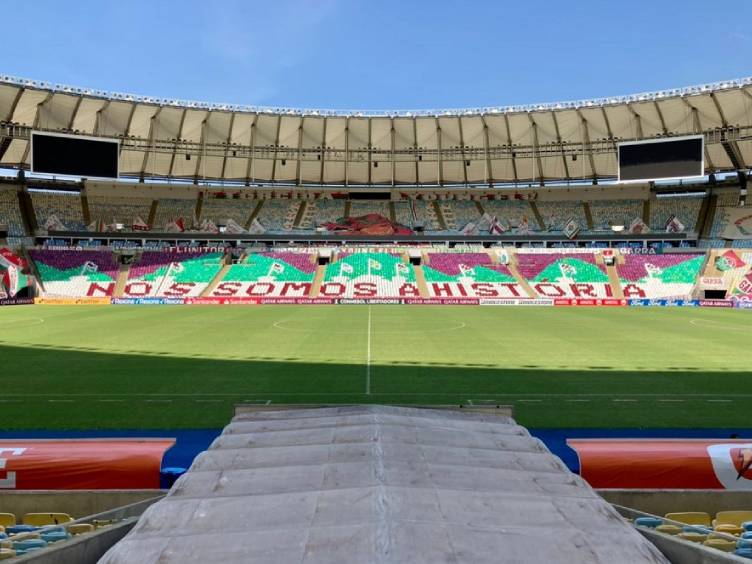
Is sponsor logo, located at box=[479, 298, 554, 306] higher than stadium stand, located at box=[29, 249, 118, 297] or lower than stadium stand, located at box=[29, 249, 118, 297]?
lower

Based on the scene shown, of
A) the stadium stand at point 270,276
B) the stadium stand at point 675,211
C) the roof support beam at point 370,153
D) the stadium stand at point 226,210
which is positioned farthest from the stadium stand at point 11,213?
the stadium stand at point 675,211

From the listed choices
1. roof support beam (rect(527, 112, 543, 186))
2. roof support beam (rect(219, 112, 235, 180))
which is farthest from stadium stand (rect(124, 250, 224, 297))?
roof support beam (rect(527, 112, 543, 186))

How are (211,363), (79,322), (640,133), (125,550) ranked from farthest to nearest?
(640,133) < (79,322) < (211,363) < (125,550)

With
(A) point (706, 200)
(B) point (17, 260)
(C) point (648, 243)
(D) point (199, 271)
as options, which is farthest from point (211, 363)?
(A) point (706, 200)

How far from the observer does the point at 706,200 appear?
63.9 meters

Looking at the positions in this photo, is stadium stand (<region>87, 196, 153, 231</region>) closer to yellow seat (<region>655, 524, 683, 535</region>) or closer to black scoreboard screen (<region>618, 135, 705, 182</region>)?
black scoreboard screen (<region>618, 135, 705, 182</region>)

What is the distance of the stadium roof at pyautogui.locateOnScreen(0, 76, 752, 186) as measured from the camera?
50844mm

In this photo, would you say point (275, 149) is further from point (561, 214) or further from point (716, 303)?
point (716, 303)

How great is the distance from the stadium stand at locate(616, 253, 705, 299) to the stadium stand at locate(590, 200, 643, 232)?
8.10m

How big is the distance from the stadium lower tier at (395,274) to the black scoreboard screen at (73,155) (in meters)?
9.40

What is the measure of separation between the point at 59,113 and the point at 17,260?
46.1ft

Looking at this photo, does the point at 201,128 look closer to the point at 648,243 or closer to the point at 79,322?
the point at 79,322

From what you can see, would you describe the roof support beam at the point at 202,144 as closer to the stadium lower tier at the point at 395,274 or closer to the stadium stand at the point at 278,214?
the stadium stand at the point at 278,214

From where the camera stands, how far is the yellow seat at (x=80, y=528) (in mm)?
5424
